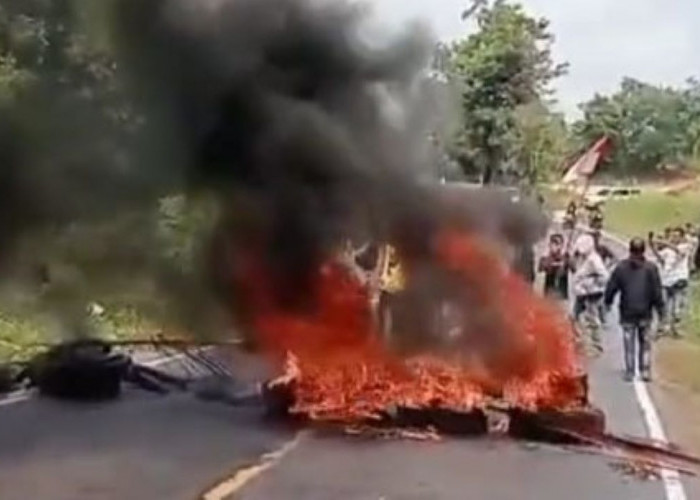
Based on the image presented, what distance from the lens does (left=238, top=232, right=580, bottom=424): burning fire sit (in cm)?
A: 927

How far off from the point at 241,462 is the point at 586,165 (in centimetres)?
880

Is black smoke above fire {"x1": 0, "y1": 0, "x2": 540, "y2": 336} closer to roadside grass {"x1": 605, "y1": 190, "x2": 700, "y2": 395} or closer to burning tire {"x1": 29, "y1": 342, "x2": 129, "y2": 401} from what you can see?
burning tire {"x1": 29, "y1": 342, "x2": 129, "y2": 401}

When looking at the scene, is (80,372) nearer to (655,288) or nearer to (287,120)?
(287,120)

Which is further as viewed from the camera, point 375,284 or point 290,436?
point 375,284

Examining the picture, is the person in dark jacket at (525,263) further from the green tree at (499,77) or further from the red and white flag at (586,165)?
the red and white flag at (586,165)

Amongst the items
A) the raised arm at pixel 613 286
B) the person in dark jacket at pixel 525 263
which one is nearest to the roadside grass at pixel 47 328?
the person in dark jacket at pixel 525 263

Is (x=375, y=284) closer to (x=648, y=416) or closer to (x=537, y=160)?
(x=648, y=416)

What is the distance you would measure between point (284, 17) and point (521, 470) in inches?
152

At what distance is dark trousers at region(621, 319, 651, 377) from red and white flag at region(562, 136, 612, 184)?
97.3 inches


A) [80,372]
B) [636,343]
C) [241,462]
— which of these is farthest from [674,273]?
[241,462]

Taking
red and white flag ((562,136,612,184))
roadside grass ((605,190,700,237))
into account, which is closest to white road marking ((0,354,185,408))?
red and white flag ((562,136,612,184))

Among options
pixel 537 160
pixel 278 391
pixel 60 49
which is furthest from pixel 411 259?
pixel 537 160

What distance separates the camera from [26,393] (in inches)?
384

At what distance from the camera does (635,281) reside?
1338cm
